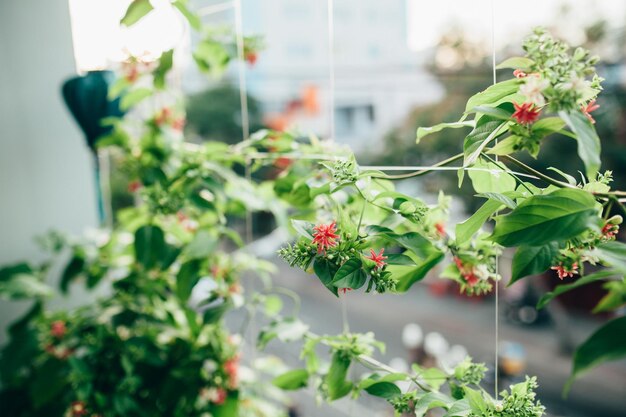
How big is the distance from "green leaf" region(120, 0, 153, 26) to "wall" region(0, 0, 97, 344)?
0.69m

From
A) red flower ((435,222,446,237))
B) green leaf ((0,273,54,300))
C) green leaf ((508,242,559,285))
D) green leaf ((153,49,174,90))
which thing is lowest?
green leaf ((0,273,54,300))

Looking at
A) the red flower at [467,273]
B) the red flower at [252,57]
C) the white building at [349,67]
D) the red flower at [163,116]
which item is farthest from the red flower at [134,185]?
the white building at [349,67]

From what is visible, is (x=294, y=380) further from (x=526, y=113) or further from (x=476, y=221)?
(x=526, y=113)

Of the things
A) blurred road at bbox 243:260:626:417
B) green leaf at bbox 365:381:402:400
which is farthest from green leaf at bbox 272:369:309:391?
blurred road at bbox 243:260:626:417

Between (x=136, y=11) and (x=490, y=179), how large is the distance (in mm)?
641

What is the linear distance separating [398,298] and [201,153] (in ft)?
16.8

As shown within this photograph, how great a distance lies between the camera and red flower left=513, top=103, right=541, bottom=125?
1.62ft

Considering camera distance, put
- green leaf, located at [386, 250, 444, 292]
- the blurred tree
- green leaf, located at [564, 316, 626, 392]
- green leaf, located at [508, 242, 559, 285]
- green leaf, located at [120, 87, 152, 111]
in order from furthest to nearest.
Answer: the blurred tree < green leaf, located at [120, 87, 152, 111] < green leaf, located at [386, 250, 444, 292] < green leaf, located at [508, 242, 559, 285] < green leaf, located at [564, 316, 626, 392]

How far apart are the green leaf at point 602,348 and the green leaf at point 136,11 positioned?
31.8 inches

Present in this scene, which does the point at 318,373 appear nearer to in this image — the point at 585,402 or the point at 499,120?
the point at 499,120

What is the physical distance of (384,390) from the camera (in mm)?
665

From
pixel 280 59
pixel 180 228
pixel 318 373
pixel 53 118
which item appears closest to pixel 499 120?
pixel 318 373

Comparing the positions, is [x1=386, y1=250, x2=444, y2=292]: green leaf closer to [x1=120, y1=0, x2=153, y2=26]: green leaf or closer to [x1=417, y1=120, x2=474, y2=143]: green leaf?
[x1=417, y1=120, x2=474, y2=143]: green leaf

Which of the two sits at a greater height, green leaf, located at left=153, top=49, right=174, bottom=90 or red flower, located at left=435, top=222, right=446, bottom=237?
green leaf, located at left=153, top=49, right=174, bottom=90
